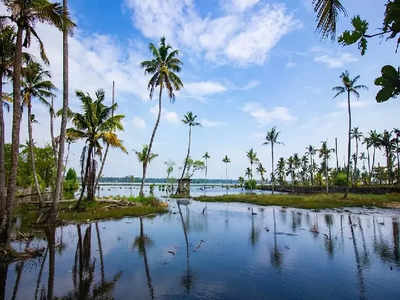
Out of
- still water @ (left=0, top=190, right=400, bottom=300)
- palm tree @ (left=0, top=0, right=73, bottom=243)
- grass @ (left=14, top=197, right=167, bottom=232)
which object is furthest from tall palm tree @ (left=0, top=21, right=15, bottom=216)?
grass @ (left=14, top=197, right=167, bottom=232)

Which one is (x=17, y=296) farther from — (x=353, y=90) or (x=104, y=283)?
(x=353, y=90)

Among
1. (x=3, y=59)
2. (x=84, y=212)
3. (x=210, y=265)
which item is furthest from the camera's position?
(x=84, y=212)

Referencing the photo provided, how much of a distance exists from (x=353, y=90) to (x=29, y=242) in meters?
43.1

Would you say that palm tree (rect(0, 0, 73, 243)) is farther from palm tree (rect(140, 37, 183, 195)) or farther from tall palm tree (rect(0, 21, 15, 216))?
palm tree (rect(140, 37, 183, 195))

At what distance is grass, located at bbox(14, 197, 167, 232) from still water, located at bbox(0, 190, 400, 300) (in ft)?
9.39

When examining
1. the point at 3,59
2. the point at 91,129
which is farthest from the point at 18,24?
the point at 91,129

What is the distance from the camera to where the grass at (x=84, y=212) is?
17.9 meters

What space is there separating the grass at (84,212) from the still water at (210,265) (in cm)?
286

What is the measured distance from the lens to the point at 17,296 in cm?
701

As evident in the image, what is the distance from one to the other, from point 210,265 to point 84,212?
15.3 meters

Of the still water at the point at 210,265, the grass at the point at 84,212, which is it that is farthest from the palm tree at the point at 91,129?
the still water at the point at 210,265

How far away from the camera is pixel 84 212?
21156 millimetres

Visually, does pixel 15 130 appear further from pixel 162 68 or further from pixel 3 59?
pixel 162 68

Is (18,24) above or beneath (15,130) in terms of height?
above
